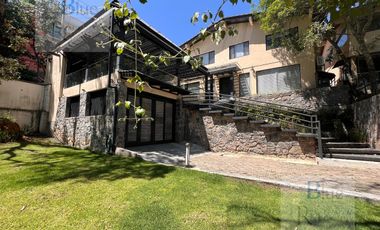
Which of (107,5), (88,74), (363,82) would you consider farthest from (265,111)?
(107,5)

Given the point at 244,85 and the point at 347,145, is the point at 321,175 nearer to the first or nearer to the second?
the point at 347,145

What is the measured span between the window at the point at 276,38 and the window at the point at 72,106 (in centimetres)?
1301

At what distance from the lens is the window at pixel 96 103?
10539 millimetres

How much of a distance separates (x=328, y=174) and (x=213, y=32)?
23.0 feet

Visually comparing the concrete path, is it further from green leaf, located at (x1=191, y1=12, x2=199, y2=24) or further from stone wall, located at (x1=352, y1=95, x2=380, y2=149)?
green leaf, located at (x1=191, y1=12, x2=199, y2=24)

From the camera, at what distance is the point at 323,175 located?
6609mm

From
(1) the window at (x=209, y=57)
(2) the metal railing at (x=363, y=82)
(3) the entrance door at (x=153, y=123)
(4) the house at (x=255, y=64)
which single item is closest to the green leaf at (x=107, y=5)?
(3) the entrance door at (x=153, y=123)

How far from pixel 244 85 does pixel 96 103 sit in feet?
36.2

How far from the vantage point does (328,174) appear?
22.1ft

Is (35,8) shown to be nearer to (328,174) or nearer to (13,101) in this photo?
(13,101)

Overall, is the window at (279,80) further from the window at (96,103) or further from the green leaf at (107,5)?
the green leaf at (107,5)

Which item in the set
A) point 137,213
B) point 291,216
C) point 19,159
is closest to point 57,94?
point 19,159

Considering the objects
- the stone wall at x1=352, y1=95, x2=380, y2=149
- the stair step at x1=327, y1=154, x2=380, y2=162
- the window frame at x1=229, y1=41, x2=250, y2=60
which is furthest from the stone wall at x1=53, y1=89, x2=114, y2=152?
the window frame at x1=229, y1=41, x2=250, y2=60

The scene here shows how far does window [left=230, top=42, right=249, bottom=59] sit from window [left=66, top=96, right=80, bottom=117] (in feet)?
39.7
